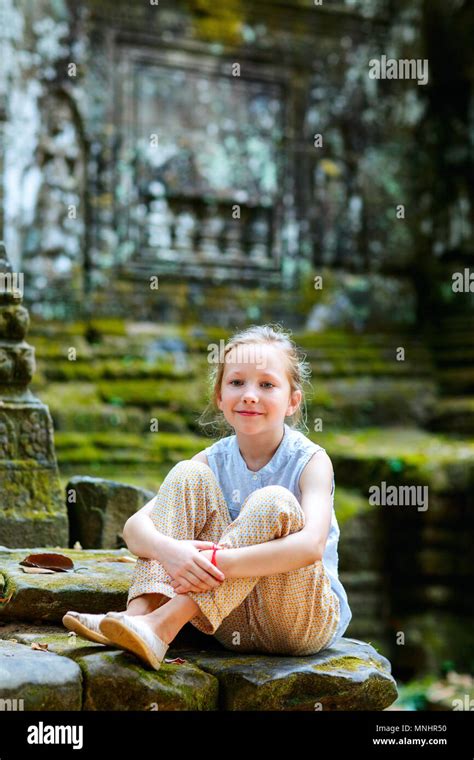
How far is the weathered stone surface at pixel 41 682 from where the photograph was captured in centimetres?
229

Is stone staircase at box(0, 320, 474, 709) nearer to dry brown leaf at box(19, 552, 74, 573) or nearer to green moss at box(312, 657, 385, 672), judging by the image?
dry brown leaf at box(19, 552, 74, 573)

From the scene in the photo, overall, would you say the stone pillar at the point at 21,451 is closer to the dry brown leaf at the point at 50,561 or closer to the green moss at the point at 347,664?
the dry brown leaf at the point at 50,561

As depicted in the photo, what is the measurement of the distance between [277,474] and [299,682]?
1.85 ft

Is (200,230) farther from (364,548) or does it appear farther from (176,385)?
(364,548)

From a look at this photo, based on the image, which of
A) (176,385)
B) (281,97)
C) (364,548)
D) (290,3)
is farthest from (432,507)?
(290,3)

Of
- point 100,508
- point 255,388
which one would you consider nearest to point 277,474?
point 255,388

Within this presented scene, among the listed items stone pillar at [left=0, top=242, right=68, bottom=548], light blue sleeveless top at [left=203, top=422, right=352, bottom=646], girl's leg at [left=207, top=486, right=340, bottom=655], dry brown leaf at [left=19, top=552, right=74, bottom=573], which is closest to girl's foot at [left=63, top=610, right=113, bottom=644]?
girl's leg at [left=207, top=486, right=340, bottom=655]

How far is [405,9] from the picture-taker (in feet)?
30.6

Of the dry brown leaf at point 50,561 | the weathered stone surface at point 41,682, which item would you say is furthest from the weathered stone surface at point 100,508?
the weathered stone surface at point 41,682

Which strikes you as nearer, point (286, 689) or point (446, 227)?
point (286, 689)

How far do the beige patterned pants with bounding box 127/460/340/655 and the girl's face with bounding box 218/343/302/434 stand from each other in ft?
0.59

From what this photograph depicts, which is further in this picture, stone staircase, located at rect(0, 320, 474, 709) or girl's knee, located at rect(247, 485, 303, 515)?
stone staircase, located at rect(0, 320, 474, 709)

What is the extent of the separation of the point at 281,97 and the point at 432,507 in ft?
13.1

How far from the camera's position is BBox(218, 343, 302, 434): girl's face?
9.12 feet
